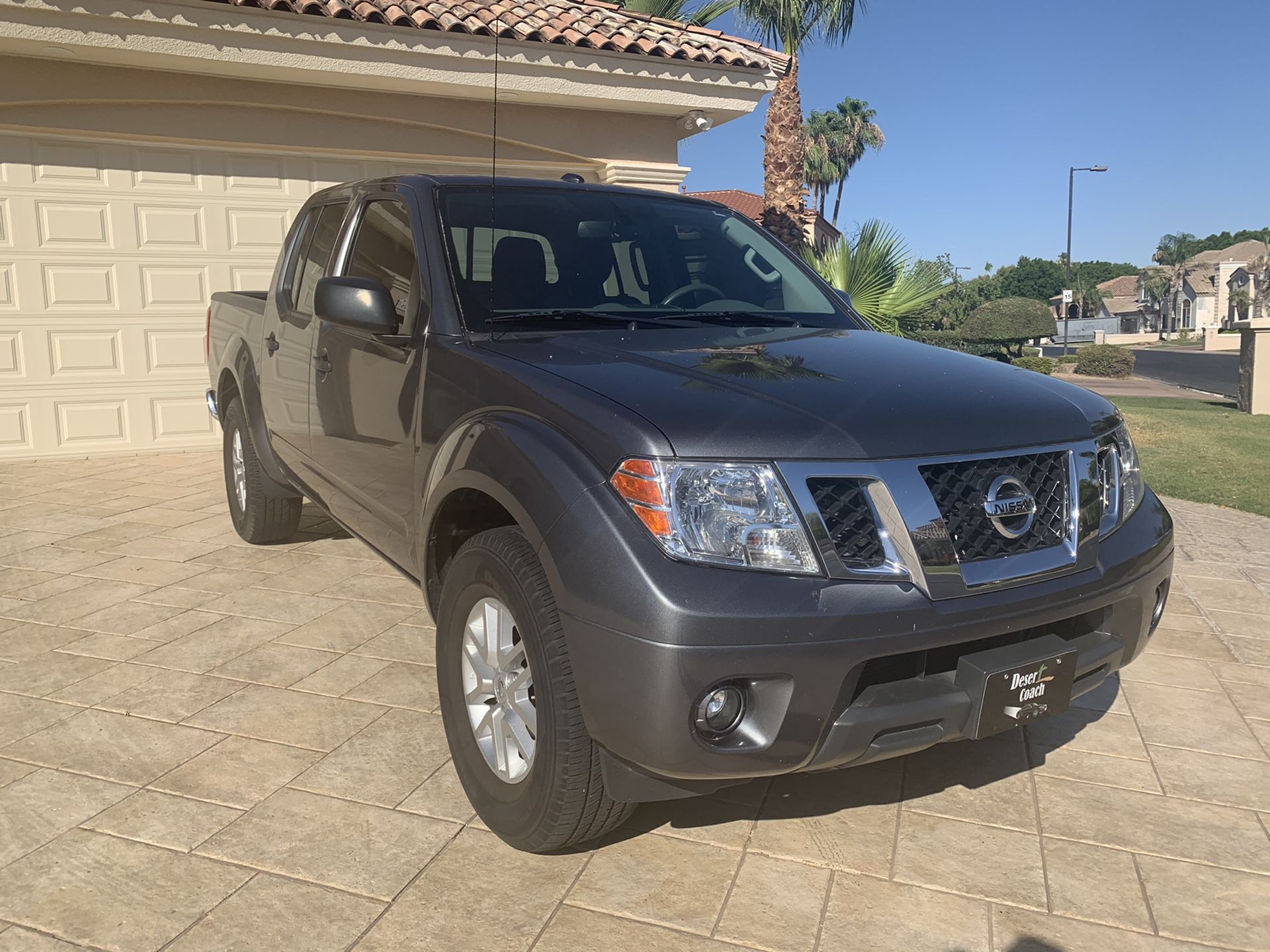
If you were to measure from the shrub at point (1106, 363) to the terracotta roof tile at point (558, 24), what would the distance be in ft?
69.8

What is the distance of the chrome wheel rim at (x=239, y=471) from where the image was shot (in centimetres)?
557

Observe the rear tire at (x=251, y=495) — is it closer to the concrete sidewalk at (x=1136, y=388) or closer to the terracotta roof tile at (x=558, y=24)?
the terracotta roof tile at (x=558, y=24)

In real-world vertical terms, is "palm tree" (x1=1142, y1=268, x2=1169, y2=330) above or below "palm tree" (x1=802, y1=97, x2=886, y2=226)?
below

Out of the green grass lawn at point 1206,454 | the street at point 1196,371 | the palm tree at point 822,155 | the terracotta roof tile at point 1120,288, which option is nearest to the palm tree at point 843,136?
the palm tree at point 822,155

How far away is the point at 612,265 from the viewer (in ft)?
11.7

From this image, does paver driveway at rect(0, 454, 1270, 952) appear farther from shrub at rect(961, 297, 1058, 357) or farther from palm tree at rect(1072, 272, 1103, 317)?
palm tree at rect(1072, 272, 1103, 317)

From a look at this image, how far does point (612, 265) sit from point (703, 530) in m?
1.64

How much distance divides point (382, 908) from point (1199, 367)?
1400 inches

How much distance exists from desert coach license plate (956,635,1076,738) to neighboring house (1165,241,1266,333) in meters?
112

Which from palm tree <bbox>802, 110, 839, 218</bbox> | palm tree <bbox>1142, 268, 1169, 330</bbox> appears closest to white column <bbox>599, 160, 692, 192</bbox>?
palm tree <bbox>802, 110, 839, 218</bbox>

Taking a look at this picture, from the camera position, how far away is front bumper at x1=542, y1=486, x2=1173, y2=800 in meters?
2.11

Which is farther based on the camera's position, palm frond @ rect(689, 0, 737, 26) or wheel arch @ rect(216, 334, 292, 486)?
palm frond @ rect(689, 0, 737, 26)

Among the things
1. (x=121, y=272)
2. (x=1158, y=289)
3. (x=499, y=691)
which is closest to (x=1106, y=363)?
(x=121, y=272)

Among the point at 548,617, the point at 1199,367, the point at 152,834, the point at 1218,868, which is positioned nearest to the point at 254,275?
the point at 152,834
